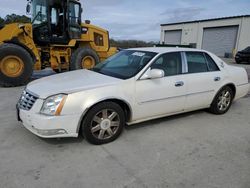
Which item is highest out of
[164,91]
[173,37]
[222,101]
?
[173,37]

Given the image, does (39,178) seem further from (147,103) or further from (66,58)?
(66,58)

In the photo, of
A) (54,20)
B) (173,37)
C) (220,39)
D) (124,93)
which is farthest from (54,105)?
(173,37)

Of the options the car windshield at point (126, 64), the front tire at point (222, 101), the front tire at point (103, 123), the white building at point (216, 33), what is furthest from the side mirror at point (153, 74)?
the white building at point (216, 33)

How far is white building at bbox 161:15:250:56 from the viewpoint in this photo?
26562mm

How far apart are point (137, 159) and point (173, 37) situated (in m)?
36.1

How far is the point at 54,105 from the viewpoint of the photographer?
9.70 feet

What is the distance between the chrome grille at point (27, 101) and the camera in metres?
3.10

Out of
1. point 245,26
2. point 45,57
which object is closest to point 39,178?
point 45,57

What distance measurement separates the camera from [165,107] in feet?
12.9

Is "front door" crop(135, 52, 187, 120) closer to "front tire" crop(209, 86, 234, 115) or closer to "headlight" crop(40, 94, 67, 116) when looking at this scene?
"front tire" crop(209, 86, 234, 115)

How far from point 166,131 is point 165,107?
43 cm

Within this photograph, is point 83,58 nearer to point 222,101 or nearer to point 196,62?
point 196,62

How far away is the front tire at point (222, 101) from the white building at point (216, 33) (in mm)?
25178

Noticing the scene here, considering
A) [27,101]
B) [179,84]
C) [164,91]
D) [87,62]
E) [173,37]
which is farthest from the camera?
[173,37]
